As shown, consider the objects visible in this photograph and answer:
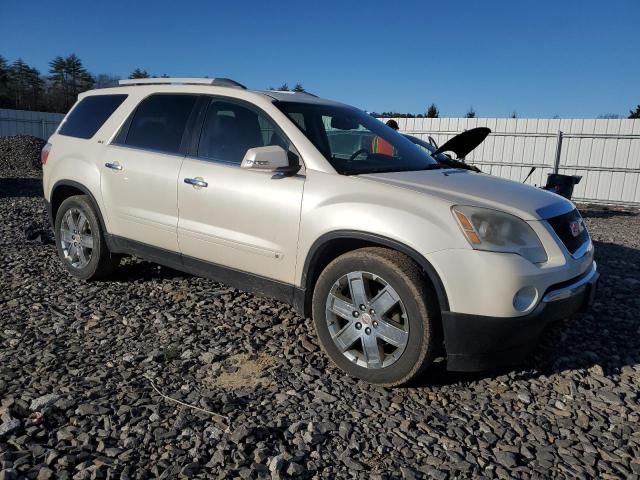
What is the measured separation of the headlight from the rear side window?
3.45 metres

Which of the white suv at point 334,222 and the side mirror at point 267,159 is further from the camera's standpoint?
the side mirror at point 267,159

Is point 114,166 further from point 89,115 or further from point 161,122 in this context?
point 89,115

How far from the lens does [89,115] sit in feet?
16.3

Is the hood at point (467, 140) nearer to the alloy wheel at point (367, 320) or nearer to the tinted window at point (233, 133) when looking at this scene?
the tinted window at point (233, 133)

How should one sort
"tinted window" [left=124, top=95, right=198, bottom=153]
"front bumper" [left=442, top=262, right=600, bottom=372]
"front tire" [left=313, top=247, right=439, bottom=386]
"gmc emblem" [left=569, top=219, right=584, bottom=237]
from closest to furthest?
1. "front bumper" [left=442, top=262, right=600, bottom=372]
2. "front tire" [left=313, top=247, right=439, bottom=386]
3. "gmc emblem" [left=569, top=219, right=584, bottom=237]
4. "tinted window" [left=124, top=95, right=198, bottom=153]

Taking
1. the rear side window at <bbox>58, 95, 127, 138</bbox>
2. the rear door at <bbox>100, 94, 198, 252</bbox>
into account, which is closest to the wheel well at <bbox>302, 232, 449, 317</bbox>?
the rear door at <bbox>100, 94, 198, 252</bbox>

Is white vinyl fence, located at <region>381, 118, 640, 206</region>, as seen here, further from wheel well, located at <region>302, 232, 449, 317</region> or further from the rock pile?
wheel well, located at <region>302, 232, 449, 317</region>

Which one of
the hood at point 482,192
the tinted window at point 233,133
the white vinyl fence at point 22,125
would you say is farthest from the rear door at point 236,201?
the white vinyl fence at point 22,125

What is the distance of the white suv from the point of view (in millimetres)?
2852

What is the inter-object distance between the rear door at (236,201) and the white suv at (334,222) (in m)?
0.01

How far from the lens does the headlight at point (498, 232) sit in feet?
9.23

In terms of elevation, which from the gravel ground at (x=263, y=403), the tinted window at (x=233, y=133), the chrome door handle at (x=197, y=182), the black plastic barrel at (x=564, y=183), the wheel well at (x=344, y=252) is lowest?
the gravel ground at (x=263, y=403)

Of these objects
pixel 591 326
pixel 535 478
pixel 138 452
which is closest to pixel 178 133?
pixel 138 452

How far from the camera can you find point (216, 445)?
2.54 m
